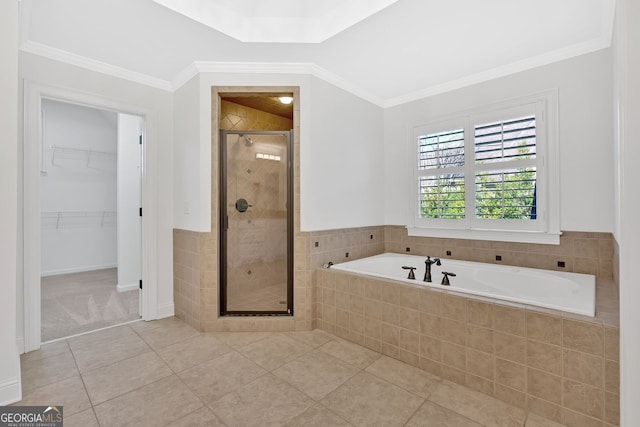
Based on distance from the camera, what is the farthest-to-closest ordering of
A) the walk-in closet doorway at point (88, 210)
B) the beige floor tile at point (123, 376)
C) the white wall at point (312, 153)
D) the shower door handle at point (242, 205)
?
the walk-in closet doorway at point (88, 210), the shower door handle at point (242, 205), the white wall at point (312, 153), the beige floor tile at point (123, 376)

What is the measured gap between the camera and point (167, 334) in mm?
2592

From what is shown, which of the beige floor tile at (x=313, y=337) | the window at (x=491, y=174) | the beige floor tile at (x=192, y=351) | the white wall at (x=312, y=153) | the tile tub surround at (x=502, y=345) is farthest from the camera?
the white wall at (x=312, y=153)

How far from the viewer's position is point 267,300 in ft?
9.28

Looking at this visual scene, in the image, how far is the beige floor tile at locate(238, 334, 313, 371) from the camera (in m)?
2.13

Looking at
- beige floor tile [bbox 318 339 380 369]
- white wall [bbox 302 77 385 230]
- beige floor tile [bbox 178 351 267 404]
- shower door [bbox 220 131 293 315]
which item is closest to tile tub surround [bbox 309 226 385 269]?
white wall [bbox 302 77 385 230]

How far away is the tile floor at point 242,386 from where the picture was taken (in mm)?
1565

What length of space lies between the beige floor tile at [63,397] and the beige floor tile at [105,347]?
185 millimetres

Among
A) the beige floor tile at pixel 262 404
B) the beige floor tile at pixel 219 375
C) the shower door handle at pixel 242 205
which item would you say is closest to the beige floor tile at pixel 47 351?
the beige floor tile at pixel 219 375

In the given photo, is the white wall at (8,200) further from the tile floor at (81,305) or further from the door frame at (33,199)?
the tile floor at (81,305)

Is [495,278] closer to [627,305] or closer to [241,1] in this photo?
[627,305]

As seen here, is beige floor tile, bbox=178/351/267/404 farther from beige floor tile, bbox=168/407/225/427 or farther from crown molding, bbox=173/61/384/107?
crown molding, bbox=173/61/384/107

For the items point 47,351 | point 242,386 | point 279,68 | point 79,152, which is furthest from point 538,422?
point 79,152

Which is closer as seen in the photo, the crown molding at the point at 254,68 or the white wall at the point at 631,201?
the white wall at the point at 631,201

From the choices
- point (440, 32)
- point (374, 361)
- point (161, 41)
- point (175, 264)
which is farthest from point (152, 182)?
point (440, 32)
